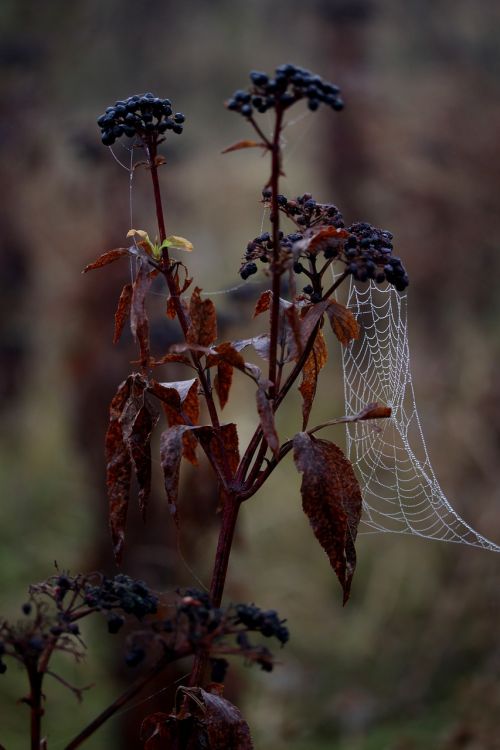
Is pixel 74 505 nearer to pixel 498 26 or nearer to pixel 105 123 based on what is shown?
pixel 498 26

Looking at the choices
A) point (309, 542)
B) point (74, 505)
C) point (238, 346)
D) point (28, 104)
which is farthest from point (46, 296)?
point (238, 346)

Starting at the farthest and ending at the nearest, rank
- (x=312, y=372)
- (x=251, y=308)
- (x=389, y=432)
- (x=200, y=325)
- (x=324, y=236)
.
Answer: (x=389, y=432)
(x=251, y=308)
(x=312, y=372)
(x=200, y=325)
(x=324, y=236)

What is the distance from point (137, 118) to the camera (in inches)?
50.6

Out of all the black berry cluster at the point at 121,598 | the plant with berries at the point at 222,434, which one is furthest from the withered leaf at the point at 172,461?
the black berry cluster at the point at 121,598

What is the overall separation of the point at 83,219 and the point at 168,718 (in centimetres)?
574

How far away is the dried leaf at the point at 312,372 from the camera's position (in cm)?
137

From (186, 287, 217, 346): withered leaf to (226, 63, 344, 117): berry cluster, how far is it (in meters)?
0.28

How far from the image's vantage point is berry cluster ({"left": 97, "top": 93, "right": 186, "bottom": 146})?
126cm

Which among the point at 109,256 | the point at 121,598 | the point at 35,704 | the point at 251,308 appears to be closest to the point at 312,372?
the point at 109,256

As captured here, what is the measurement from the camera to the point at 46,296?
7527mm

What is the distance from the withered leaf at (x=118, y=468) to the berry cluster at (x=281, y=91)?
0.43m

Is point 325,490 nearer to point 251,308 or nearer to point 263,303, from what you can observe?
point 263,303

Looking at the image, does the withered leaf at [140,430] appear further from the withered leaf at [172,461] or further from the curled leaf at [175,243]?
the curled leaf at [175,243]

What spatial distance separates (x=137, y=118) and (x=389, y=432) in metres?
4.34
